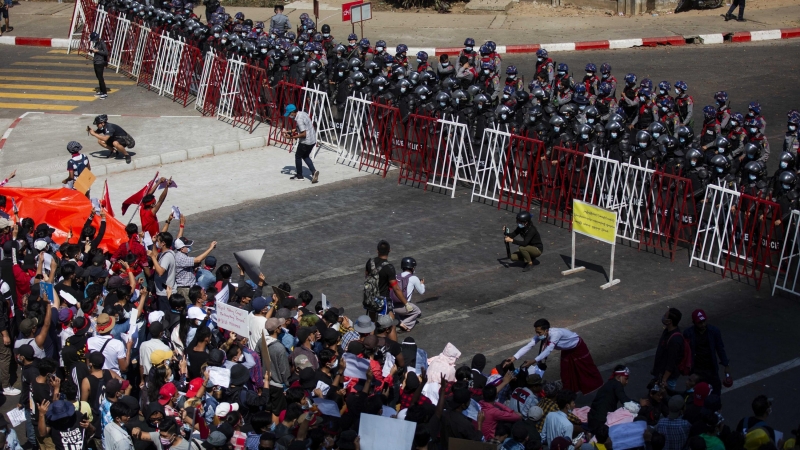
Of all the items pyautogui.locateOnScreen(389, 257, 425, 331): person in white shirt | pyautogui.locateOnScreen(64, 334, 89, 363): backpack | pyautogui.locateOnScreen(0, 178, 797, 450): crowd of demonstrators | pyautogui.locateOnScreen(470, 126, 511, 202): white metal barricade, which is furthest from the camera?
pyautogui.locateOnScreen(470, 126, 511, 202): white metal barricade

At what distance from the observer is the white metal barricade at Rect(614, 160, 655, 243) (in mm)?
15797

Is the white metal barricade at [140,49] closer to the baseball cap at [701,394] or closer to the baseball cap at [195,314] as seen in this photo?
the baseball cap at [195,314]

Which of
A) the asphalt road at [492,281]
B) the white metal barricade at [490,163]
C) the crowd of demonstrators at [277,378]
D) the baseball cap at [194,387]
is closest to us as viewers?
the crowd of demonstrators at [277,378]

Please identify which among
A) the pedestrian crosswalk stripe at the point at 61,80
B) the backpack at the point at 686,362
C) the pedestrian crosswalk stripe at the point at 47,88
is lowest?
the backpack at the point at 686,362

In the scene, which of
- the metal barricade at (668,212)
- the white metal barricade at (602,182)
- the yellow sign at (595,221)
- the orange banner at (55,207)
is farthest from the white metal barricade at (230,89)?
the metal barricade at (668,212)

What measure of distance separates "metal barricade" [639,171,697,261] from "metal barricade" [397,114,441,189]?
4.34 metres

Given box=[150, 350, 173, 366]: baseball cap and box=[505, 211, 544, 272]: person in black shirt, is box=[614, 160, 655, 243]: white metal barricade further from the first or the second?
box=[150, 350, 173, 366]: baseball cap

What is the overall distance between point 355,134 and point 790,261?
935 centimetres

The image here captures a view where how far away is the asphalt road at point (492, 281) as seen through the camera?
1248 centimetres

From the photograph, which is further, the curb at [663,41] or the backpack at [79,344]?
the curb at [663,41]

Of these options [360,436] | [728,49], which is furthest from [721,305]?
[728,49]

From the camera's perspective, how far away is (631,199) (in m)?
15.8

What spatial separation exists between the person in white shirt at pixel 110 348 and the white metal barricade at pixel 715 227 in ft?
27.8

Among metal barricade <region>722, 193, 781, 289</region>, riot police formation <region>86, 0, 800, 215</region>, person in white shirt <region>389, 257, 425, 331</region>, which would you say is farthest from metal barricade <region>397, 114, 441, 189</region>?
metal barricade <region>722, 193, 781, 289</region>
